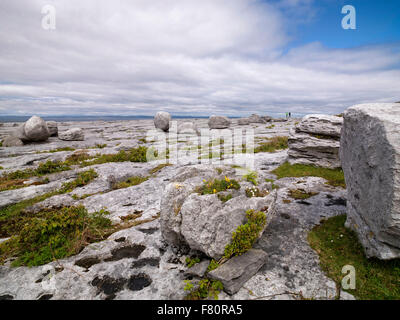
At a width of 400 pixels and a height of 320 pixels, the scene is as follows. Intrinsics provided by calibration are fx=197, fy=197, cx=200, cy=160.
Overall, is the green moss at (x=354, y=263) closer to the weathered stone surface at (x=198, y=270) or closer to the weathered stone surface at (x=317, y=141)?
the weathered stone surface at (x=198, y=270)

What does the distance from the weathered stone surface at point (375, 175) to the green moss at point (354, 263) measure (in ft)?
1.55

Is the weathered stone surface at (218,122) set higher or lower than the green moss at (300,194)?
higher

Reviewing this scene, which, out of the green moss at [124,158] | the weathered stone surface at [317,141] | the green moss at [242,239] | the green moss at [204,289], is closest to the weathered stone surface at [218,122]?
the green moss at [124,158]

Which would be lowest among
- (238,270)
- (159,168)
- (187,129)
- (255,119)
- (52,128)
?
(238,270)

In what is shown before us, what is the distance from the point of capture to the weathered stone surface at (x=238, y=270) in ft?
23.2

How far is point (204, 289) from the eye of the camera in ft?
23.5

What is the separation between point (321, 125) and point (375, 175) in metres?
15.2

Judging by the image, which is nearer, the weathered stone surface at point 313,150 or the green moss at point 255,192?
the green moss at point 255,192

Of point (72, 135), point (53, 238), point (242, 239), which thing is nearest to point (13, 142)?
point (72, 135)

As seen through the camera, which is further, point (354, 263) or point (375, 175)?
point (354, 263)

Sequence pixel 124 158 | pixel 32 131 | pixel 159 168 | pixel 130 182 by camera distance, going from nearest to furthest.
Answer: pixel 130 182
pixel 159 168
pixel 124 158
pixel 32 131

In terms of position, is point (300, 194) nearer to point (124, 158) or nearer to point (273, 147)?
point (273, 147)

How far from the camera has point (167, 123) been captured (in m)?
57.5

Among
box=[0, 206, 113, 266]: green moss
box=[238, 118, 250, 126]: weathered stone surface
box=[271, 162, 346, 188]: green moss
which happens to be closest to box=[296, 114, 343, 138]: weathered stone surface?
box=[271, 162, 346, 188]: green moss
